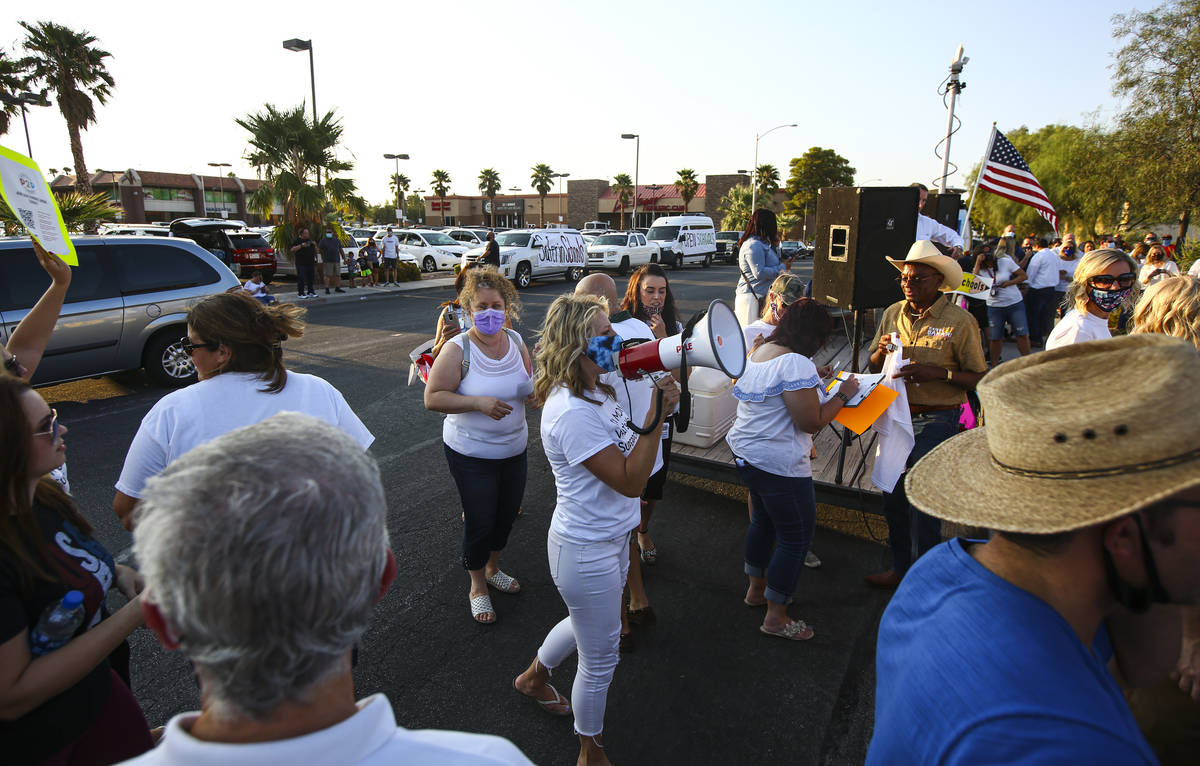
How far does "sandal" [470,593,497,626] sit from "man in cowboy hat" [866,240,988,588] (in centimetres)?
224

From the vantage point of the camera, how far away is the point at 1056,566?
1.05 m

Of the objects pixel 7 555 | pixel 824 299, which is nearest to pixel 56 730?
pixel 7 555

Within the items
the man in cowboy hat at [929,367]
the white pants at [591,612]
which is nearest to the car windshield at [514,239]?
the man in cowboy hat at [929,367]

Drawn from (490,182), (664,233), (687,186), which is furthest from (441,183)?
(664,233)

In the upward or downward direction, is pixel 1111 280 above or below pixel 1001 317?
above

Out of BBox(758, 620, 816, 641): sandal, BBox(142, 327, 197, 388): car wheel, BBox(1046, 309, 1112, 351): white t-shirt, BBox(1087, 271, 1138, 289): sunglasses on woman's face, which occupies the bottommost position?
BBox(758, 620, 816, 641): sandal

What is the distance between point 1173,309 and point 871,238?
10.9 feet

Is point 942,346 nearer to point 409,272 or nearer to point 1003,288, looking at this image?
point 1003,288

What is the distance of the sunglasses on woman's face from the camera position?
3332 mm

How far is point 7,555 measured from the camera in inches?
53.3

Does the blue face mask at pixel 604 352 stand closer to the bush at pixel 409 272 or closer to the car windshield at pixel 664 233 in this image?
the bush at pixel 409 272

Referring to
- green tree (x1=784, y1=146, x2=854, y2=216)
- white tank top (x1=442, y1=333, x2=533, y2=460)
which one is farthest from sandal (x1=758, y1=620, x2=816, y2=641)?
green tree (x1=784, y1=146, x2=854, y2=216)

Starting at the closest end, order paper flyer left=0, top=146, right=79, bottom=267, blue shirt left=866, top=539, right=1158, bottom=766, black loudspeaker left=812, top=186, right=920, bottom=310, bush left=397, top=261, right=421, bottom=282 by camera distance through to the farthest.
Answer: blue shirt left=866, top=539, right=1158, bottom=766 → paper flyer left=0, top=146, right=79, bottom=267 → black loudspeaker left=812, top=186, right=920, bottom=310 → bush left=397, top=261, right=421, bottom=282

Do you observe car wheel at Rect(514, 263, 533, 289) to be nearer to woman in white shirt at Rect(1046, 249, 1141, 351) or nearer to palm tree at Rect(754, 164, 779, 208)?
woman in white shirt at Rect(1046, 249, 1141, 351)
